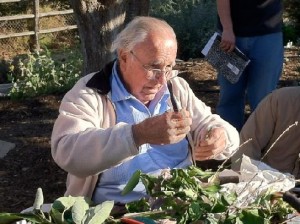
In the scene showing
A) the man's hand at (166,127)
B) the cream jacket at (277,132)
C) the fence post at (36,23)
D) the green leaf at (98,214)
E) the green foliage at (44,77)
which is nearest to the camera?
the green leaf at (98,214)

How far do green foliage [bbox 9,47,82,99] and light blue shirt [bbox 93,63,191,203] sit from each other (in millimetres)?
5061

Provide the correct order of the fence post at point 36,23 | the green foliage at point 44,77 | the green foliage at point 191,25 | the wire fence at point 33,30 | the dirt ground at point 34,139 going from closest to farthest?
the dirt ground at point 34,139 < the green foliage at point 44,77 < the green foliage at point 191,25 < the fence post at point 36,23 < the wire fence at point 33,30

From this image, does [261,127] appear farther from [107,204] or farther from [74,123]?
[107,204]

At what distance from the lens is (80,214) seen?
2270 millimetres

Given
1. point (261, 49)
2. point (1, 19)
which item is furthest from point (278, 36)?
point (1, 19)

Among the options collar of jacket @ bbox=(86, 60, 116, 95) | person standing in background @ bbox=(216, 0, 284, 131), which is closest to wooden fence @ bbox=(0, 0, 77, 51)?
person standing in background @ bbox=(216, 0, 284, 131)

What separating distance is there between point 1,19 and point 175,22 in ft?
15.5

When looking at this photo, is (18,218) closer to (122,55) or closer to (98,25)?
(122,55)

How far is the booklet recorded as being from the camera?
16.0 feet

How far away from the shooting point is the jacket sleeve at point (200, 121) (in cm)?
334

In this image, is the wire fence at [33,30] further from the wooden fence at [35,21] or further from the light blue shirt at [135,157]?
the light blue shirt at [135,157]

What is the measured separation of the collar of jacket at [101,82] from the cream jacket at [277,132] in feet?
2.50

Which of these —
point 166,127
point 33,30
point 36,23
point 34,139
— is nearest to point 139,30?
point 166,127

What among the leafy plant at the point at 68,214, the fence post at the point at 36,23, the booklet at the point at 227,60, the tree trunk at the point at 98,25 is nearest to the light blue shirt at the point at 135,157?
the leafy plant at the point at 68,214
